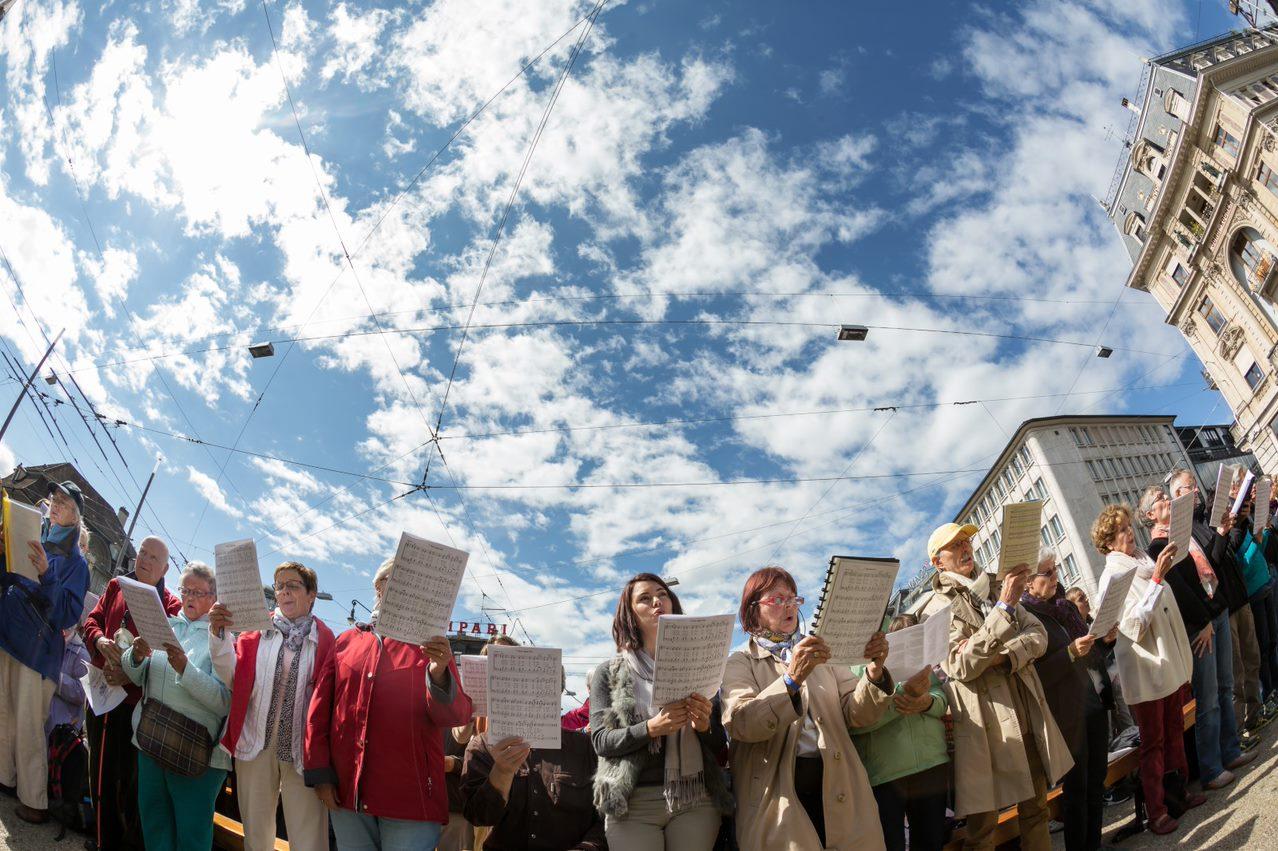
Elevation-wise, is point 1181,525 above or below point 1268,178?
below

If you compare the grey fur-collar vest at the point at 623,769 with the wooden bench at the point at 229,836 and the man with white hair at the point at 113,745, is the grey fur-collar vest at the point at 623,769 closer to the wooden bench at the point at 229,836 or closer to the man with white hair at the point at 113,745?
the wooden bench at the point at 229,836

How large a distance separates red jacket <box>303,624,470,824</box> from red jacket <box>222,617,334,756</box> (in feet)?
1.18

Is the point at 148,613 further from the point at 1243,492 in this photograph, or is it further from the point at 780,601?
the point at 1243,492

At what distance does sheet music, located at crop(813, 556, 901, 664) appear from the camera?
278 cm

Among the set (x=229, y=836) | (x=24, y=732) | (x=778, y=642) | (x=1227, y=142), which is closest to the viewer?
(x=778, y=642)

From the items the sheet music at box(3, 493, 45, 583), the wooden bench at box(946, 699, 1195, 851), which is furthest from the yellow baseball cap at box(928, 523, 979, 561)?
the sheet music at box(3, 493, 45, 583)

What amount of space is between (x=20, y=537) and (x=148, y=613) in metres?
1.55

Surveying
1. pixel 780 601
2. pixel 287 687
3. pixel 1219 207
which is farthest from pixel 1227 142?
pixel 287 687

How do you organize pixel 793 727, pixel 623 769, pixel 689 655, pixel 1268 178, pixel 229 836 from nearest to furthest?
pixel 689 655 < pixel 623 769 < pixel 793 727 < pixel 229 836 < pixel 1268 178

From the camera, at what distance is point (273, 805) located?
143 inches

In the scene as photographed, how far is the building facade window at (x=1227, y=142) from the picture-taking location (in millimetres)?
38122

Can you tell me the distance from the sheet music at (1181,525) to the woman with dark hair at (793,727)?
9.24 ft

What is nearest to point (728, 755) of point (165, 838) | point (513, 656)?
point (513, 656)

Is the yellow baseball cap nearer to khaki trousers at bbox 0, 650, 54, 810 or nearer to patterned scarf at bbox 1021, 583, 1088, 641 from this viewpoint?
patterned scarf at bbox 1021, 583, 1088, 641
